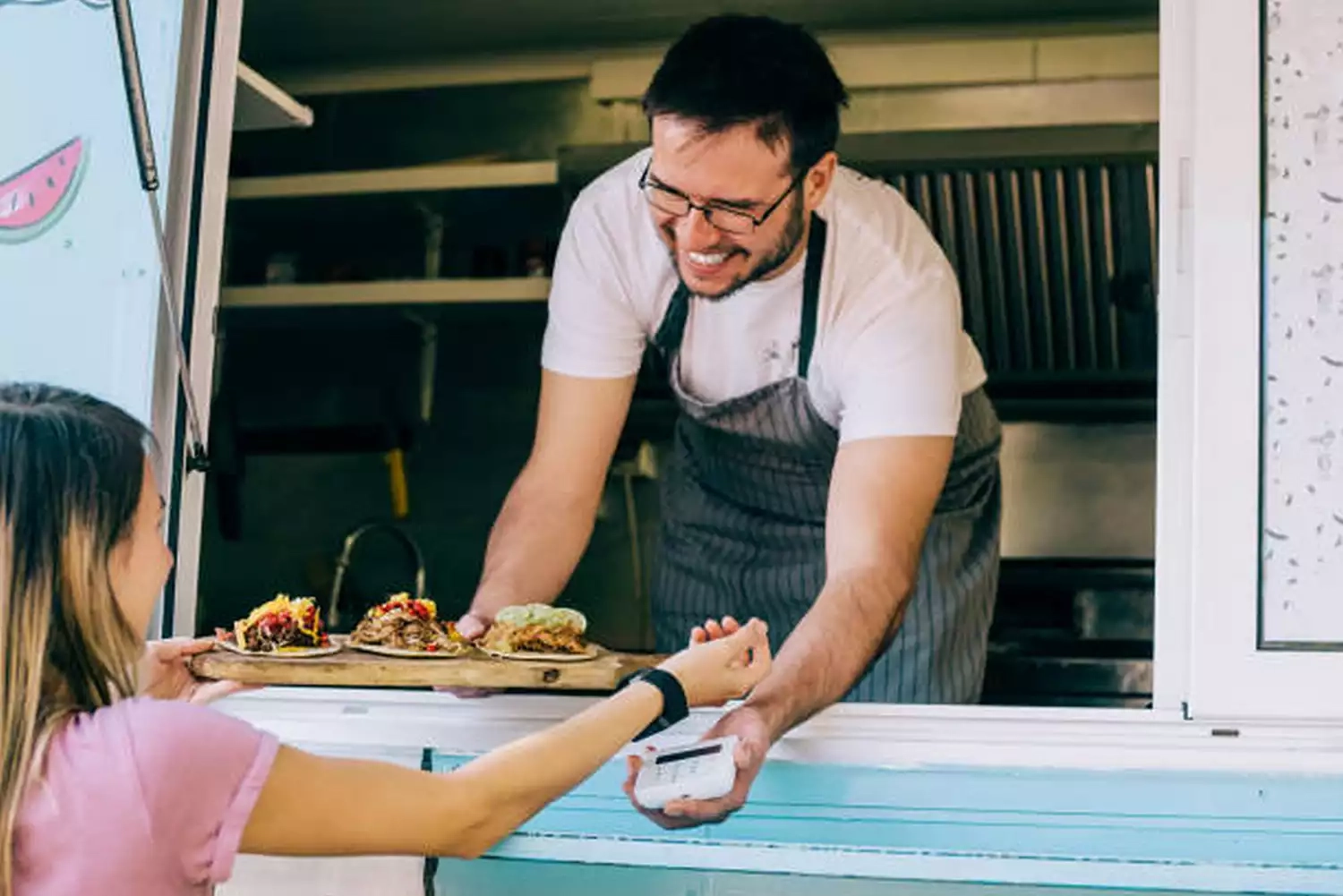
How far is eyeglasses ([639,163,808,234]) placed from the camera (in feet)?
9.59

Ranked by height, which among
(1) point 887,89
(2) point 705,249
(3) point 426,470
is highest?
(1) point 887,89

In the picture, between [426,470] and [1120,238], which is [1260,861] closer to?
[1120,238]

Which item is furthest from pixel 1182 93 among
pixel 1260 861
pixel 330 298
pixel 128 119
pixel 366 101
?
pixel 366 101

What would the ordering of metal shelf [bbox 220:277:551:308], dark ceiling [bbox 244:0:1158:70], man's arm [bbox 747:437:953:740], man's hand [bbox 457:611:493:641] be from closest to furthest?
man's arm [bbox 747:437:953:740] → man's hand [bbox 457:611:493:641] → dark ceiling [bbox 244:0:1158:70] → metal shelf [bbox 220:277:551:308]

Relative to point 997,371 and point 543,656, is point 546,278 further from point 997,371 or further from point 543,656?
point 543,656

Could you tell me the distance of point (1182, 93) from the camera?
246 cm

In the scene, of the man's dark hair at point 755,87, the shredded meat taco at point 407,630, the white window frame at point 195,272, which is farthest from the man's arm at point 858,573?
the white window frame at point 195,272

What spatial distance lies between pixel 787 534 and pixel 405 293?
4.30ft

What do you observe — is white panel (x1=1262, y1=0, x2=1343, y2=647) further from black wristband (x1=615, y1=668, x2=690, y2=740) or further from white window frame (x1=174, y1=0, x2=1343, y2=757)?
black wristband (x1=615, y1=668, x2=690, y2=740)

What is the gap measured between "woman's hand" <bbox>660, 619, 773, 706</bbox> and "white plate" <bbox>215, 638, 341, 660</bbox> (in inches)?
23.0

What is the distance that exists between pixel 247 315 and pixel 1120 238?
2.39 m

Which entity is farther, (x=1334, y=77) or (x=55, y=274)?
(x=55, y=274)

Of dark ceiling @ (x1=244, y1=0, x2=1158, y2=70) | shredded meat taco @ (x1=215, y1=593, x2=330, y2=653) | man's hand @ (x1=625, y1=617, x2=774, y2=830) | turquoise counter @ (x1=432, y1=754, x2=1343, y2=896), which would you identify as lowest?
turquoise counter @ (x1=432, y1=754, x2=1343, y2=896)

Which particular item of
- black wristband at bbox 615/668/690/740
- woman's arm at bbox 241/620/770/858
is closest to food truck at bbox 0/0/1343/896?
black wristband at bbox 615/668/690/740
